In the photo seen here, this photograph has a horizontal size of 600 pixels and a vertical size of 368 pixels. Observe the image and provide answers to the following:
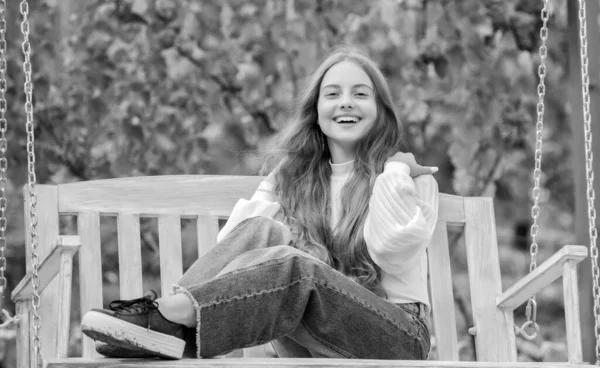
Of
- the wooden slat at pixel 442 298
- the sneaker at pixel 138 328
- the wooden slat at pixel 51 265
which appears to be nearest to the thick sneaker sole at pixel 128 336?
the sneaker at pixel 138 328

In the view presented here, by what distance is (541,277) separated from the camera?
7.59ft

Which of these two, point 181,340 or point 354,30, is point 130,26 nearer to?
point 354,30

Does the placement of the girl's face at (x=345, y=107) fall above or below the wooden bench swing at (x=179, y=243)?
above

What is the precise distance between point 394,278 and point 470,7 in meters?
1.82

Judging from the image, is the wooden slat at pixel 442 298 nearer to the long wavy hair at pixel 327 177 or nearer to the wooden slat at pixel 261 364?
the long wavy hair at pixel 327 177

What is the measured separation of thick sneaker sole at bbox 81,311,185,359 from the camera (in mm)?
1718

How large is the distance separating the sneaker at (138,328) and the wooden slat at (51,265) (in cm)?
26

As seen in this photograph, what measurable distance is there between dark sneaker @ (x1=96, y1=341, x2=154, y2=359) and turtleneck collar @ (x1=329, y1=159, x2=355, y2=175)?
88 centimetres

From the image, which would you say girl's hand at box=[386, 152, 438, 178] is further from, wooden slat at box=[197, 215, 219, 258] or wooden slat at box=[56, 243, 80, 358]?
wooden slat at box=[56, 243, 80, 358]

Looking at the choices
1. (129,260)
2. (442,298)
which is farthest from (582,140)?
(129,260)

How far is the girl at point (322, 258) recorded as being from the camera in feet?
6.07

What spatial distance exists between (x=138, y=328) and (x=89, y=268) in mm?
831

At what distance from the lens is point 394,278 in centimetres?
231

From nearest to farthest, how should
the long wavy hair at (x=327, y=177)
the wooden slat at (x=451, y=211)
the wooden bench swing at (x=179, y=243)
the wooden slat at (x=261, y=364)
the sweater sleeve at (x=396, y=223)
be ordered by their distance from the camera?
1. the wooden slat at (x=261, y=364)
2. the sweater sleeve at (x=396, y=223)
3. the long wavy hair at (x=327, y=177)
4. the wooden bench swing at (x=179, y=243)
5. the wooden slat at (x=451, y=211)
